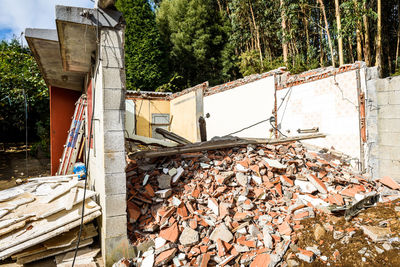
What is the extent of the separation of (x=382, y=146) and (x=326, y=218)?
2.62 metres

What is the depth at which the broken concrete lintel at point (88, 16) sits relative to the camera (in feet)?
10.3

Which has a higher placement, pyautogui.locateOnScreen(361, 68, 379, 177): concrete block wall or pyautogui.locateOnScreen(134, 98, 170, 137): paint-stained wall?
pyautogui.locateOnScreen(134, 98, 170, 137): paint-stained wall

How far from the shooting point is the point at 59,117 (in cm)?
790

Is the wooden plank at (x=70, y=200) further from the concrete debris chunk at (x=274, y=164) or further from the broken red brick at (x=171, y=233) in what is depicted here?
the concrete debris chunk at (x=274, y=164)

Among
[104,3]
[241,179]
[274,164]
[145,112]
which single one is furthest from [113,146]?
[145,112]

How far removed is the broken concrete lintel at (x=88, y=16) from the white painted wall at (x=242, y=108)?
601 centimetres

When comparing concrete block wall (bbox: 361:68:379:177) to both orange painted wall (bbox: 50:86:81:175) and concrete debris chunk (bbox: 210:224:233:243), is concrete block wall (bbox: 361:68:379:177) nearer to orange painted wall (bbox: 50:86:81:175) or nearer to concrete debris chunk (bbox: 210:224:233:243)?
concrete debris chunk (bbox: 210:224:233:243)

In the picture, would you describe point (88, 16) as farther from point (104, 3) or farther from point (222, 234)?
point (222, 234)

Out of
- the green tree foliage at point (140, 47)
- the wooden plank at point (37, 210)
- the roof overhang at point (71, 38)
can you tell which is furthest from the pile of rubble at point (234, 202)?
the green tree foliage at point (140, 47)

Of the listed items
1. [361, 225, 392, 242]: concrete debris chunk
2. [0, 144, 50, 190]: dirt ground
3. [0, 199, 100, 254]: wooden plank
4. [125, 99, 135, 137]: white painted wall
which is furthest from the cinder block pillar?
[125, 99, 135, 137]: white painted wall

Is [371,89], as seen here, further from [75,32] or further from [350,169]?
[75,32]

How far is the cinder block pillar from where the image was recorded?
332 centimetres

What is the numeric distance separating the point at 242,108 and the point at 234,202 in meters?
6.08

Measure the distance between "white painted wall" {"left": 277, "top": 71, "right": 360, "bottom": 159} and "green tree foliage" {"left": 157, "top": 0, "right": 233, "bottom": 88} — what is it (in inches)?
527
